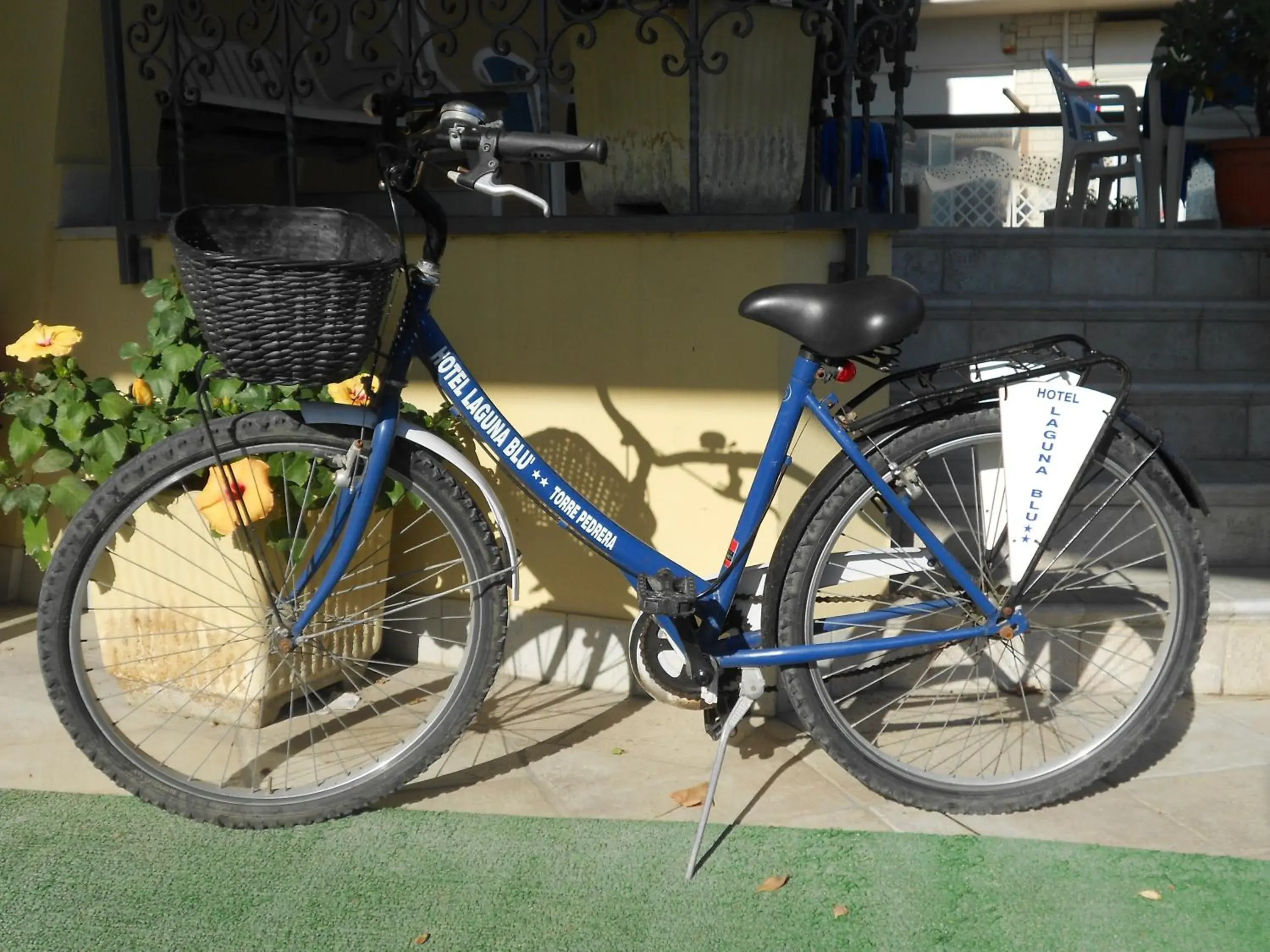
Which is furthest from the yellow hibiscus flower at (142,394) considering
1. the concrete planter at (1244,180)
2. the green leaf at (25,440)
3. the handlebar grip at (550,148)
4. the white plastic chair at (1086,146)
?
the white plastic chair at (1086,146)

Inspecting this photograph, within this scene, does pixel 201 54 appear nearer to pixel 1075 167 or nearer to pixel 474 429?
pixel 474 429

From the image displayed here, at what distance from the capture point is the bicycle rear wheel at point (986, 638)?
262 cm

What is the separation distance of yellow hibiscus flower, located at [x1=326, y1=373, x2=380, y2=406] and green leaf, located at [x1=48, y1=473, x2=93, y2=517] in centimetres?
64

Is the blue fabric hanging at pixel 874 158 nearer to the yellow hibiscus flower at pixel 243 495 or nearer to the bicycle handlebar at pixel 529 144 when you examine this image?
the bicycle handlebar at pixel 529 144

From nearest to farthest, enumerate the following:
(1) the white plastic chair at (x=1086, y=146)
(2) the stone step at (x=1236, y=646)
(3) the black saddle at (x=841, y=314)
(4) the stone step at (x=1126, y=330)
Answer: (3) the black saddle at (x=841, y=314) < (2) the stone step at (x=1236, y=646) < (4) the stone step at (x=1126, y=330) < (1) the white plastic chair at (x=1086, y=146)

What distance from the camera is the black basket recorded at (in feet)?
7.25

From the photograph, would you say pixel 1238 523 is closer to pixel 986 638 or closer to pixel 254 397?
pixel 986 638

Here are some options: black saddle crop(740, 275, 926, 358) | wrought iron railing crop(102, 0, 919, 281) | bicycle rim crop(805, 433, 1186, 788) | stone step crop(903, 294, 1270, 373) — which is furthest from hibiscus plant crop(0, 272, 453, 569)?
stone step crop(903, 294, 1270, 373)

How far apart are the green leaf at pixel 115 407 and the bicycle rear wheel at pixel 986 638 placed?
1.60 metres

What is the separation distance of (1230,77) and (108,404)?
4627mm

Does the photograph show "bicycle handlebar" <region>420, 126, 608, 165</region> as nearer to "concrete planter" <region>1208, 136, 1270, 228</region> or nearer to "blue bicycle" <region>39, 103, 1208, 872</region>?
"blue bicycle" <region>39, 103, 1208, 872</region>

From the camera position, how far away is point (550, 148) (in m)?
2.26

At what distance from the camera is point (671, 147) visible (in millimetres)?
3205

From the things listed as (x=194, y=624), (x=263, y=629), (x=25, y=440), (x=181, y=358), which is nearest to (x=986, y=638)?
(x=263, y=629)
